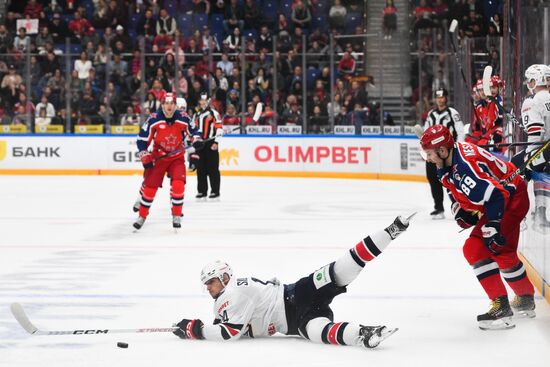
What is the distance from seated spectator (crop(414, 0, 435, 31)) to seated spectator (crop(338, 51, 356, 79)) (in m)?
2.16

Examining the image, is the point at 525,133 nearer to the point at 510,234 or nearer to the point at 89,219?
the point at 510,234

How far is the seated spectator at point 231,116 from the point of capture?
18406mm

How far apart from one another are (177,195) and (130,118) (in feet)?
27.9

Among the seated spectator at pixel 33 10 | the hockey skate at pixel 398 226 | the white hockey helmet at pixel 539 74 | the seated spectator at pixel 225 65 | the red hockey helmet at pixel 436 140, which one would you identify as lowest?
the hockey skate at pixel 398 226

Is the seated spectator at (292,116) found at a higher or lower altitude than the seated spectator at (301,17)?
lower

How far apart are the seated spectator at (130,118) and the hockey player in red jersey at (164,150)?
328 inches

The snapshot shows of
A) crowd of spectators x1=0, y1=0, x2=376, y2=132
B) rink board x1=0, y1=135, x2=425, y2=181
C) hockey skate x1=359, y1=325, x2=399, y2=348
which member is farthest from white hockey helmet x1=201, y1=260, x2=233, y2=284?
crowd of spectators x1=0, y1=0, x2=376, y2=132

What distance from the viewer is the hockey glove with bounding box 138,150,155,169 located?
10.3 meters

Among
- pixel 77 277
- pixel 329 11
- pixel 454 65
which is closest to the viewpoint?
pixel 77 277

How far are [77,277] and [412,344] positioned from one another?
3145mm

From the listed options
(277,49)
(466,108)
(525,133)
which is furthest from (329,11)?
(525,133)

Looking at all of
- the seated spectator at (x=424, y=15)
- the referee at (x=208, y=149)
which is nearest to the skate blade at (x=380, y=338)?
the referee at (x=208, y=149)

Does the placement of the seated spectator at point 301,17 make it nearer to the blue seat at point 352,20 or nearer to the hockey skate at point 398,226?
the blue seat at point 352,20

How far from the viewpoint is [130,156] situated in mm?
18906
